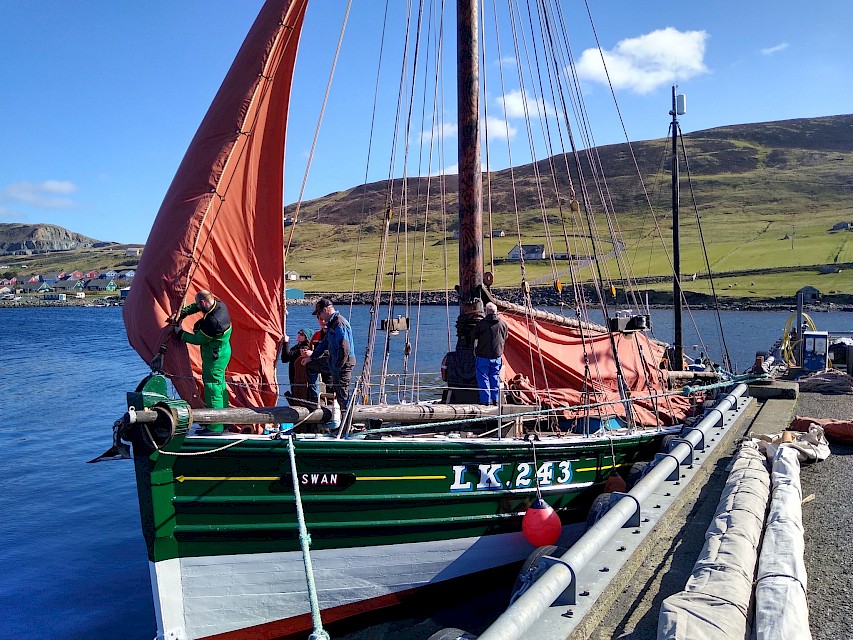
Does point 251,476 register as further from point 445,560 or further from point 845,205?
point 845,205

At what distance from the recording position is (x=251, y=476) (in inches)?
287

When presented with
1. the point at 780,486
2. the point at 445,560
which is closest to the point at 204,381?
the point at 445,560

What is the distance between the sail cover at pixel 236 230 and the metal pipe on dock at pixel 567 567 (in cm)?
471

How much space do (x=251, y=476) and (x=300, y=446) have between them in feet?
1.91

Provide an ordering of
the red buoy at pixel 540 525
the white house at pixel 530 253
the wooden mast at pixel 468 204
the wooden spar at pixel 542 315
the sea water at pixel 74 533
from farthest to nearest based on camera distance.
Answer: the white house at pixel 530 253 < the wooden spar at pixel 542 315 < the wooden mast at pixel 468 204 < the sea water at pixel 74 533 < the red buoy at pixel 540 525

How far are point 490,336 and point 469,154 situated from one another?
117 inches

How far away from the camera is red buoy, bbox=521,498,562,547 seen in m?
8.43

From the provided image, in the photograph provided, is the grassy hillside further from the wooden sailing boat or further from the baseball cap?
the wooden sailing boat

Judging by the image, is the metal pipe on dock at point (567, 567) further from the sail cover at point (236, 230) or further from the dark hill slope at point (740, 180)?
the dark hill slope at point (740, 180)

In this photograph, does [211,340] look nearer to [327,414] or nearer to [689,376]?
[327,414]

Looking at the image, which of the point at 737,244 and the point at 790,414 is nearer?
the point at 790,414

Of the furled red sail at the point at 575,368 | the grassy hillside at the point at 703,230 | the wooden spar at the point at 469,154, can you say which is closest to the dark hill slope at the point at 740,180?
the grassy hillside at the point at 703,230

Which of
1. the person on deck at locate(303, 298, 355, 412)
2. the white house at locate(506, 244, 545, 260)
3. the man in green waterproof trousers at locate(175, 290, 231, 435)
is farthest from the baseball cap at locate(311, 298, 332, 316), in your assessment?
the white house at locate(506, 244, 545, 260)

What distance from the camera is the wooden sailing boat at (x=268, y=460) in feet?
23.5
